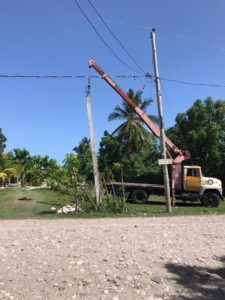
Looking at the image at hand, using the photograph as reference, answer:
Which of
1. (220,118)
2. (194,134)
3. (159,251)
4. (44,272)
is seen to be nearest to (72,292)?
(44,272)

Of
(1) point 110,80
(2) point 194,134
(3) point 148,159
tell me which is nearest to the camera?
(1) point 110,80

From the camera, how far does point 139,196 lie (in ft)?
83.7

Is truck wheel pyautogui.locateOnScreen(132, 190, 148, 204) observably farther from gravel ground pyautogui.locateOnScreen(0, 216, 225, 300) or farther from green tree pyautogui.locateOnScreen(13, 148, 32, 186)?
green tree pyautogui.locateOnScreen(13, 148, 32, 186)

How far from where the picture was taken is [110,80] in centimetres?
2511

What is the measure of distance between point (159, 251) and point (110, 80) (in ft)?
56.0

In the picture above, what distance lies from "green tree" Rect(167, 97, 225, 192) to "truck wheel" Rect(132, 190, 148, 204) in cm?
1813

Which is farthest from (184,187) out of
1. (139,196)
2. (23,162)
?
(23,162)

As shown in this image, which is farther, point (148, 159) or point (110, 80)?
point (148, 159)

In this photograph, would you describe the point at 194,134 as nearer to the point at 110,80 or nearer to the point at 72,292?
the point at 110,80

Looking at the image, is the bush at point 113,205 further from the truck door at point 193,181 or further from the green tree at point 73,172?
the truck door at point 193,181

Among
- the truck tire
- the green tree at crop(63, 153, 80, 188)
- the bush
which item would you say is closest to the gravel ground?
the bush

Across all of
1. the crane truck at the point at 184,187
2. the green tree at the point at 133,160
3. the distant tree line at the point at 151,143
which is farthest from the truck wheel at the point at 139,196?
the green tree at the point at 133,160

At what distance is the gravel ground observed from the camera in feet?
23.1

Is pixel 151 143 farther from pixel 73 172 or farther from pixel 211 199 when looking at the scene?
pixel 73 172
